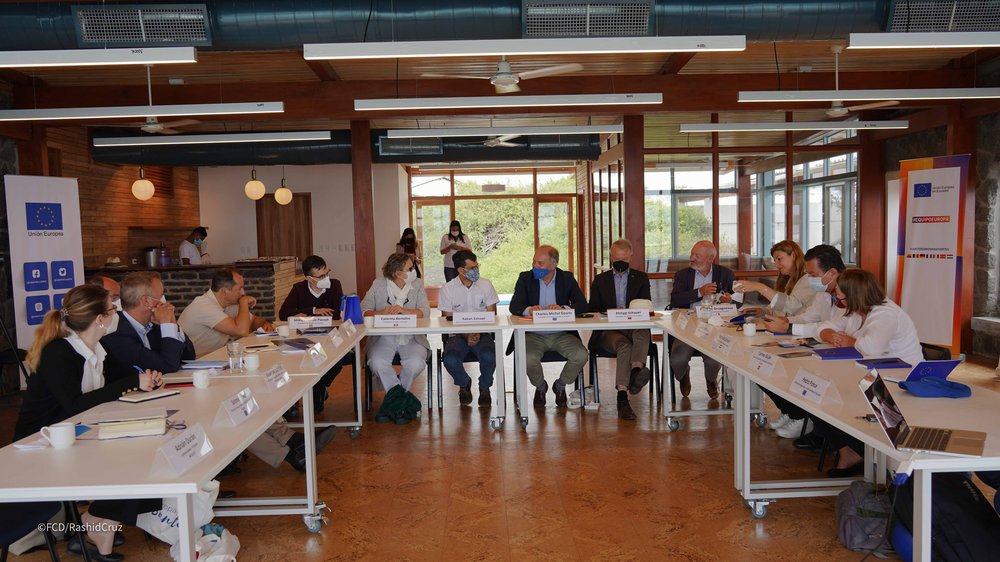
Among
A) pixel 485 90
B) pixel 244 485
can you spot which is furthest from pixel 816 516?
pixel 485 90

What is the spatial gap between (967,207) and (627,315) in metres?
4.56

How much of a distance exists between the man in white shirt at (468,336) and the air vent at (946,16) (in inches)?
125

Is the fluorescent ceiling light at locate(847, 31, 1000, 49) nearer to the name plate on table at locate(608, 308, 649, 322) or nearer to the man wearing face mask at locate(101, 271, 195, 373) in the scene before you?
the name plate on table at locate(608, 308, 649, 322)

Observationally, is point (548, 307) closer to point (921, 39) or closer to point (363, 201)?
point (921, 39)

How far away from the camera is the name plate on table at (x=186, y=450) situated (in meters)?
2.13

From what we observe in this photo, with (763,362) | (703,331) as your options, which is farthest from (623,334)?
(763,362)

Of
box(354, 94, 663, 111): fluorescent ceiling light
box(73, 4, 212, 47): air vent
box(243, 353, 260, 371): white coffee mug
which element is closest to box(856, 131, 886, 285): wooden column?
box(354, 94, 663, 111): fluorescent ceiling light

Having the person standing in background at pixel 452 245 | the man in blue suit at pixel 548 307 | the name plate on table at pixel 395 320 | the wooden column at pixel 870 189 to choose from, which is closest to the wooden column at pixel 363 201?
the person standing in background at pixel 452 245

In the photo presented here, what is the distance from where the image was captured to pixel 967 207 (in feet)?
24.9

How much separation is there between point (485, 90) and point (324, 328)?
3475mm

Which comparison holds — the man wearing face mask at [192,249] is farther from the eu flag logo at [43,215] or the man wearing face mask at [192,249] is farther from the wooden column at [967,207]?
the wooden column at [967,207]

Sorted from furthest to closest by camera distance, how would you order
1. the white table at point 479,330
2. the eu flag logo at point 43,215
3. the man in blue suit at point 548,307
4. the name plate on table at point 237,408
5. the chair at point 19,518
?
the eu flag logo at point 43,215 < the man in blue suit at point 548,307 < the white table at point 479,330 < the name plate on table at point 237,408 < the chair at point 19,518

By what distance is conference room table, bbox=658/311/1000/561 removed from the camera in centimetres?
221

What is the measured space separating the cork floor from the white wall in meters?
7.84
